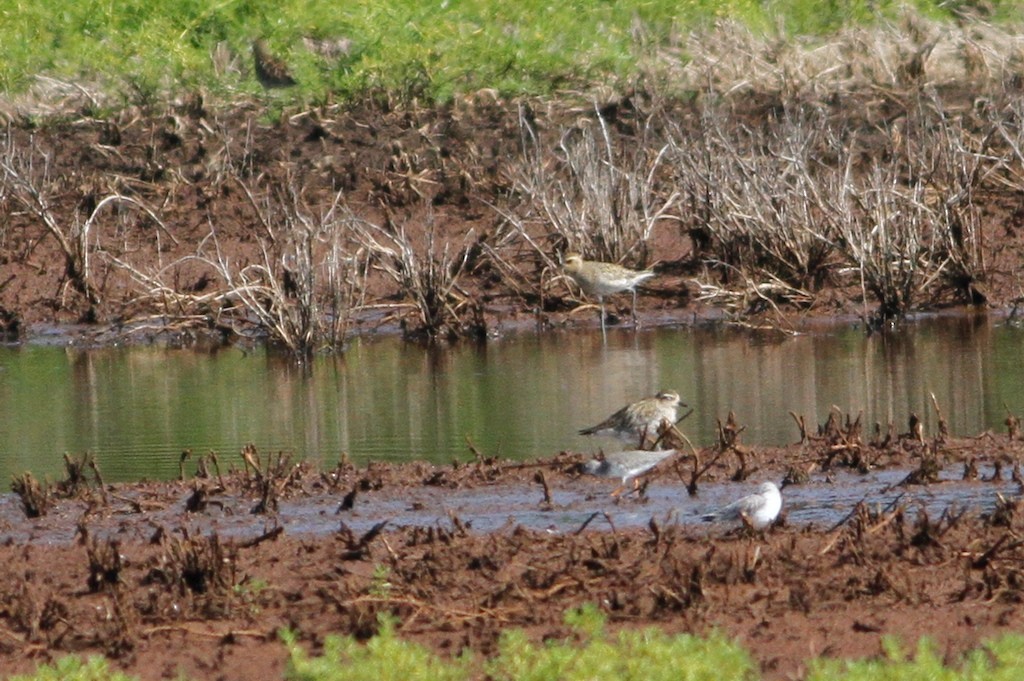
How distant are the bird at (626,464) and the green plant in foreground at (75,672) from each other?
3538 mm

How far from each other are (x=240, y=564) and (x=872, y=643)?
103 inches

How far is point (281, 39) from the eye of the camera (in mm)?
23531

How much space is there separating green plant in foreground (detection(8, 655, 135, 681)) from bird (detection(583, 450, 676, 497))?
11.6 feet

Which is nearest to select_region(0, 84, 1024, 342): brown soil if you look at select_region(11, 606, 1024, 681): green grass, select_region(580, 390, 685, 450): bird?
select_region(580, 390, 685, 450): bird

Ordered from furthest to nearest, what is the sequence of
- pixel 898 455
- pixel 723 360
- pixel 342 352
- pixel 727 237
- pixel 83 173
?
1. pixel 83 173
2. pixel 727 237
3. pixel 342 352
4. pixel 723 360
5. pixel 898 455

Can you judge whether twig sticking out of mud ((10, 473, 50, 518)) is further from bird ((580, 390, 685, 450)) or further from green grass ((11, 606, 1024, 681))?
bird ((580, 390, 685, 450))

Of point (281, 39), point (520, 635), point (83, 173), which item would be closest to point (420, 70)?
point (281, 39)

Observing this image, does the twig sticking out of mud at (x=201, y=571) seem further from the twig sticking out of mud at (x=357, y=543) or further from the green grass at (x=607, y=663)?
the green grass at (x=607, y=663)

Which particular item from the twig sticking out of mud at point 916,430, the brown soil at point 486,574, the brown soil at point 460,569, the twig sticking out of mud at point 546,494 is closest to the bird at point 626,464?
the brown soil at point 460,569

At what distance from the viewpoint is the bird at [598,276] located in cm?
1644

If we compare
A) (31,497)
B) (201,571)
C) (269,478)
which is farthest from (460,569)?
(31,497)

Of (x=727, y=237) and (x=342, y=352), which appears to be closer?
(x=342, y=352)

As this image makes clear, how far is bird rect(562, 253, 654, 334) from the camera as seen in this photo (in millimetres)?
16438

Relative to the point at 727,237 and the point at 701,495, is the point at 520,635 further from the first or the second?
the point at 727,237
